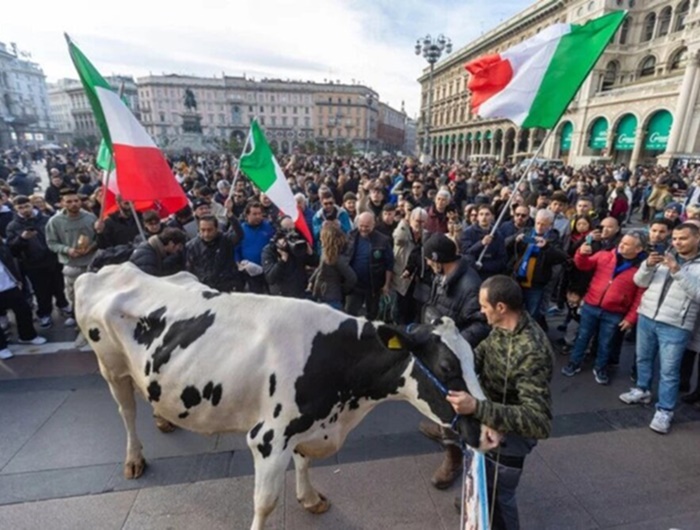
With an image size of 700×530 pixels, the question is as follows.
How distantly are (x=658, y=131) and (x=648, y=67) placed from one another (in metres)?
11.7

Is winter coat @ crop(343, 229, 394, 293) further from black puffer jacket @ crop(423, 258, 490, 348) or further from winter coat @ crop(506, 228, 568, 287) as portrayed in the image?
winter coat @ crop(506, 228, 568, 287)

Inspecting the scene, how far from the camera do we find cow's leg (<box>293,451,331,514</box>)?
272 cm

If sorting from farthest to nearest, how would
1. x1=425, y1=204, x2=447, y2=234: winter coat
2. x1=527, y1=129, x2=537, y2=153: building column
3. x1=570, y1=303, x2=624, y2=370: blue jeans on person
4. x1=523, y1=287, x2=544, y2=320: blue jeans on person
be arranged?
x1=527, y1=129, x2=537, y2=153: building column, x1=425, y1=204, x2=447, y2=234: winter coat, x1=523, y1=287, x2=544, y2=320: blue jeans on person, x1=570, y1=303, x2=624, y2=370: blue jeans on person

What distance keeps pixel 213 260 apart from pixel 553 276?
447cm

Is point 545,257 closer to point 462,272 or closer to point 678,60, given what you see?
point 462,272

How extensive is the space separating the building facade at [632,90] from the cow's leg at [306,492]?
22944mm

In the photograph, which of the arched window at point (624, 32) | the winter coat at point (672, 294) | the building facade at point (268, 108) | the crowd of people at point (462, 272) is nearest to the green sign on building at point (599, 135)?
the arched window at point (624, 32)

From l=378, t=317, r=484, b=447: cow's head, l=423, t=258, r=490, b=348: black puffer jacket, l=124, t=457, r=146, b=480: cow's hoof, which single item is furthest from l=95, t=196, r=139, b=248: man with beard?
l=378, t=317, r=484, b=447: cow's head

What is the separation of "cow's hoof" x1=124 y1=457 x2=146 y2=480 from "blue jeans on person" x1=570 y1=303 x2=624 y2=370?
15.9 ft

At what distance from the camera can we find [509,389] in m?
2.15

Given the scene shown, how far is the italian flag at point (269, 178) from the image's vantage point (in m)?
5.40

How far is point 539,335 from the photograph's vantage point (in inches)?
82.3

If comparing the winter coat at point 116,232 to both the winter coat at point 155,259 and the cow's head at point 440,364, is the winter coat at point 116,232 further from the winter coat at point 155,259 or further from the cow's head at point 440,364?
the cow's head at point 440,364

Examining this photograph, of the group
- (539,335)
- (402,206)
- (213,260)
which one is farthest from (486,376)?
(402,206)
